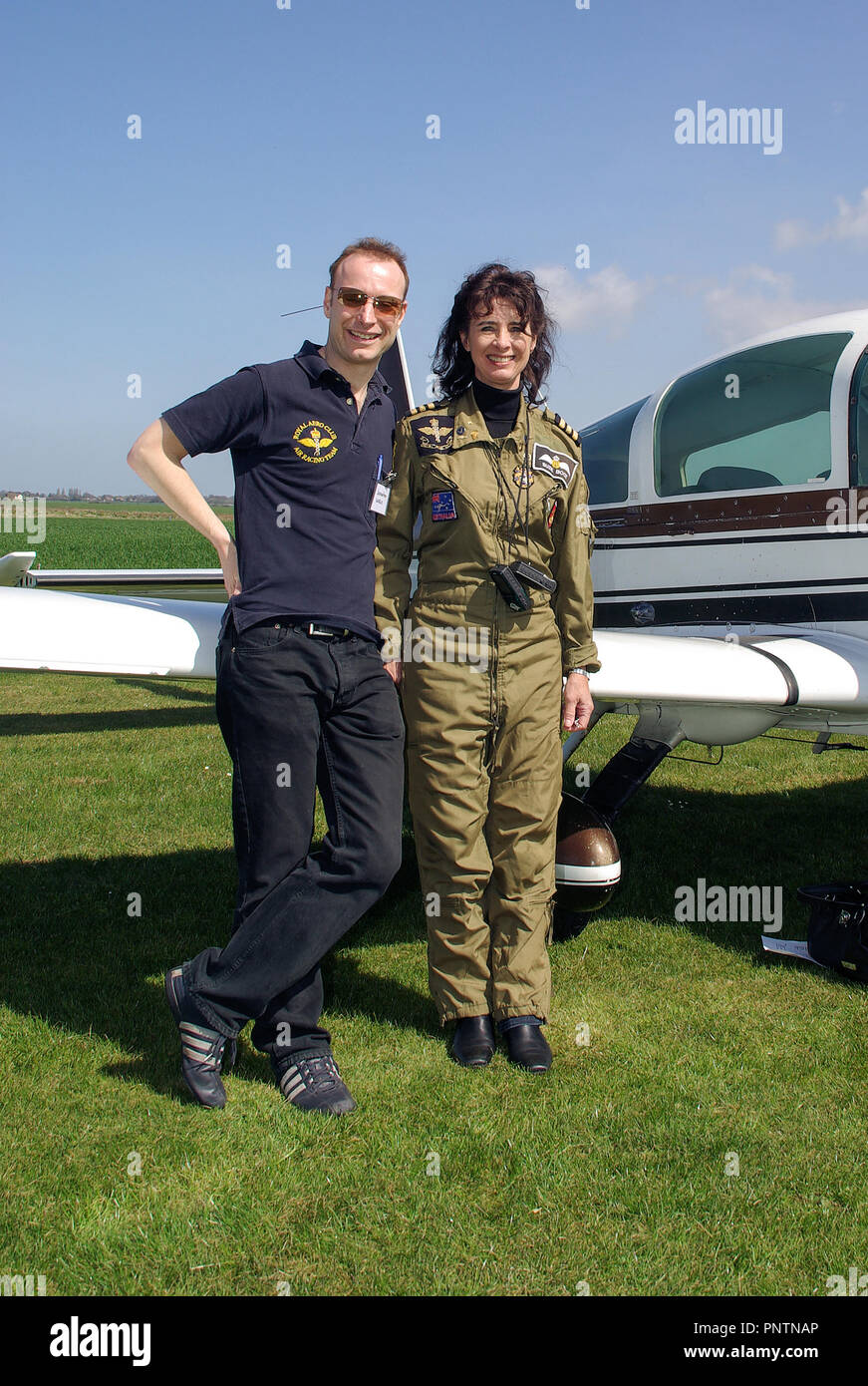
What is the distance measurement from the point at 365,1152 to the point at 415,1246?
14.7 inches

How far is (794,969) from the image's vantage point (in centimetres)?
362

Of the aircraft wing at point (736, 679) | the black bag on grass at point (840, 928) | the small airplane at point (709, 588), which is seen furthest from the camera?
the aircraft wing at point (736, 679)

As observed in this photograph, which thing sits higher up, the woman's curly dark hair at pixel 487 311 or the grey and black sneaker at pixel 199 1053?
the woman's curly dark hair at pixel 487 311

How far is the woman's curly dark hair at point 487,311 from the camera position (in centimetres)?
284

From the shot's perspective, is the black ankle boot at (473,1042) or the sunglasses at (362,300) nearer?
the sunglasses at (362,300)

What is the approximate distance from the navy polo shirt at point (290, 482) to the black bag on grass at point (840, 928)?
80.3 inches

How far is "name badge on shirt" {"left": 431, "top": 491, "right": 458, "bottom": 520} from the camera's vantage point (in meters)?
2.83

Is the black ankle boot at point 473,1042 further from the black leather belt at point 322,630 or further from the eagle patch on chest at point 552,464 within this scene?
the eagle patch on chest at point 552,464

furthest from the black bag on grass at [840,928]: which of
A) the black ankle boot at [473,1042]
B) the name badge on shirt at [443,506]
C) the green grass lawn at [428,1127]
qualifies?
the name badge on shirt at [443,506]

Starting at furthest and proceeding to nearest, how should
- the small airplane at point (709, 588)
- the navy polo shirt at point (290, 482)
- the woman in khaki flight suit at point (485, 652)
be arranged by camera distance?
the small airplane at point (709, 588) → the woman in khaki flight suit at point (485, 652) → the navy polo shirt at point (290, 482)

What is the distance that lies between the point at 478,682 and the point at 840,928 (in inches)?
67.4

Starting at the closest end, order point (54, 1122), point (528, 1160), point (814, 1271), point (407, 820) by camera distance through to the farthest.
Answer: point (814, 1271) < point (528, 1160) < point (54, 1122) < point (407, 820)
